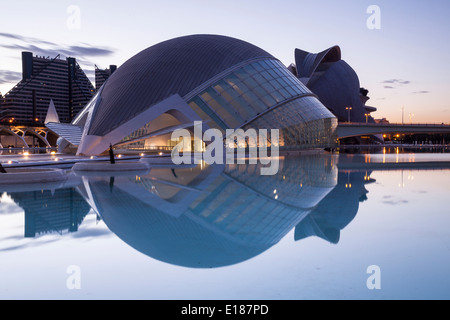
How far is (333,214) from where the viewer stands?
396 inches

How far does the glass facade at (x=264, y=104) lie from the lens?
124 feet

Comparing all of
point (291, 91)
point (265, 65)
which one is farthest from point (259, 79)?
point (291, 91)

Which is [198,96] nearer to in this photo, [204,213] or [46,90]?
[204,213]

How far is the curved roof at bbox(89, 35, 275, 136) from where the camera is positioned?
35.2 meters

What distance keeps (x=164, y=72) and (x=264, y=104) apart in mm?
9631

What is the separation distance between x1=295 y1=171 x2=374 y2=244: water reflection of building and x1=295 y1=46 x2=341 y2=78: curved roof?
74.3 m

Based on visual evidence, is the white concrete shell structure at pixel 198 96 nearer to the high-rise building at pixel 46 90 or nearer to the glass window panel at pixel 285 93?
the glass window panel at pixel 285 93

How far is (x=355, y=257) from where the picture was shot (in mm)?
6523

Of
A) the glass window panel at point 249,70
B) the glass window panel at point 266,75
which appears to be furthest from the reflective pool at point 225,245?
the glass window panel at point 266,75

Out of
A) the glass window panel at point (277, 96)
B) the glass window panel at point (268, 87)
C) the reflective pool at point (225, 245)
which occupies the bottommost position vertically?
the reflective pool at point (225, 245)

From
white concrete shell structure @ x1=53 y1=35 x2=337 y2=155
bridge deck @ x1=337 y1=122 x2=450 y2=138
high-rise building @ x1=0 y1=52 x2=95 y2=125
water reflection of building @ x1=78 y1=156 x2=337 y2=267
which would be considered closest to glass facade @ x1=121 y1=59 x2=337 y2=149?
white concrete shell structure @ x1=53 y1=35 x2=337 y2=155

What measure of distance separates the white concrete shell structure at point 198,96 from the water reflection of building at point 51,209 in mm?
19386
